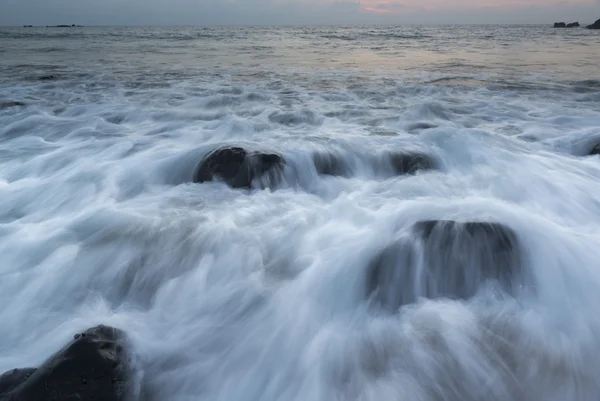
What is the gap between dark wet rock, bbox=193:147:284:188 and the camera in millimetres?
4914

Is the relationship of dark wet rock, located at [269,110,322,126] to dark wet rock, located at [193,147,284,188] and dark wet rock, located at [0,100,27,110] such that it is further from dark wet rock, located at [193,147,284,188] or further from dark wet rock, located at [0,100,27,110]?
dark wet rock, located at [0,100,27,110]

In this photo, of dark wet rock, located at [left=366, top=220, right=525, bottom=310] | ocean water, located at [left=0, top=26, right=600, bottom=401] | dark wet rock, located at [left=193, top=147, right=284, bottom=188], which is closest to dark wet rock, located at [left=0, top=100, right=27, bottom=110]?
ocean water, located at [left=0, top=26, right=600, bottom=401]

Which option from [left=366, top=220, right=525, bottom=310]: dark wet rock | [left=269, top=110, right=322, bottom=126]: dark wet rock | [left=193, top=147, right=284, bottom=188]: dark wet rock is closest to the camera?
[left=366, top=220, right=525, bottom=310]: dark wet rock

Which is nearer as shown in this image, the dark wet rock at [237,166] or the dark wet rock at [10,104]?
the dark wet rock at [237,166]

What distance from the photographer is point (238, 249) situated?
3.88 meters

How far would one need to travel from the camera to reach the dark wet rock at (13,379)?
2055mm

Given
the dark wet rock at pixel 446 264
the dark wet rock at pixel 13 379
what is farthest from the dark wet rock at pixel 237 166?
the dark wet rock at pixel 13 379

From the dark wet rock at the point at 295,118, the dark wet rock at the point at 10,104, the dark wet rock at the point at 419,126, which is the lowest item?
the dark wet rock at the point at 10,104

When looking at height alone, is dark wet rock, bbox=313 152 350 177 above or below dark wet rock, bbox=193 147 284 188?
below

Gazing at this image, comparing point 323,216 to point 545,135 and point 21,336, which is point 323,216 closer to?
point 21,336

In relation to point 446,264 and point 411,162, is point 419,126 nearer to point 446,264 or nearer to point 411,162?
point 411,162

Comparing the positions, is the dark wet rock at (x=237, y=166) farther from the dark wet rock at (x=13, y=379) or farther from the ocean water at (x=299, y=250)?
the dark wet rock at (x=13, y=379)

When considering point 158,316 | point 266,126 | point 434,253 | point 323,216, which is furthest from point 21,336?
point 266,126

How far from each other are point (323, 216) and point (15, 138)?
227 inches
